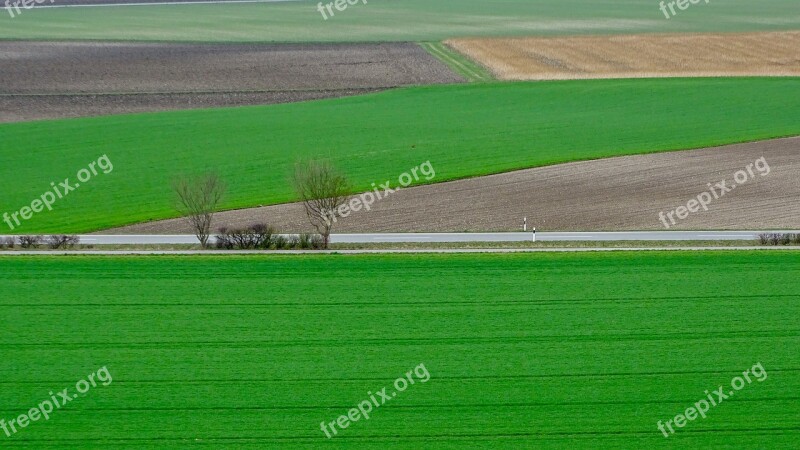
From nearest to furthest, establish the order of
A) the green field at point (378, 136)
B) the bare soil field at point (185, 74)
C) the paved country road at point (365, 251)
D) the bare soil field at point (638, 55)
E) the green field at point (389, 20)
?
the paved country road at point (365, 251), the green field at point (378, 136), the bare soil field at point (185, 74), the bare soil field at point (638, 55), the green field at point (389, 20)

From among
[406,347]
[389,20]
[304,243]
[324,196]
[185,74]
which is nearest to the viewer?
[406,347]

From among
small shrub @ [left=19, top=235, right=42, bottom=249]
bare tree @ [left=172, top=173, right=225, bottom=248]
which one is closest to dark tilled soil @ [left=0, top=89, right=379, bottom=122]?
bare tree @ [left=172, top=173, right=225, bottom=248]

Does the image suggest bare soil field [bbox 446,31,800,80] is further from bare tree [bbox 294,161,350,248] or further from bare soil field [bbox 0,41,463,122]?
bare tree [bbox 294,161,350,248]

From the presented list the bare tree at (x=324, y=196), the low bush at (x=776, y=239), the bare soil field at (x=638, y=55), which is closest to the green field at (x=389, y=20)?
the bare soil field at (x=638, y=55)

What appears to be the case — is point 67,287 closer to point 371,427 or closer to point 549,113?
point 371,427

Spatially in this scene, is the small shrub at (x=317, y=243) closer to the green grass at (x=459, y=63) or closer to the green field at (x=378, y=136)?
the green field at (x=378, y=136)

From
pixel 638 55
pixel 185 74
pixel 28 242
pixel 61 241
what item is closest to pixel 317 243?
pixel 61 241

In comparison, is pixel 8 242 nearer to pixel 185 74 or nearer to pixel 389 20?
pixel 185 74
